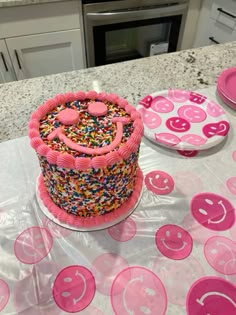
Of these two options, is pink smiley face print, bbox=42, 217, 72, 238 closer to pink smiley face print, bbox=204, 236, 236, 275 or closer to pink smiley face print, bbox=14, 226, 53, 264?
pink smiley face print, bbox=14, 226, 53, 264

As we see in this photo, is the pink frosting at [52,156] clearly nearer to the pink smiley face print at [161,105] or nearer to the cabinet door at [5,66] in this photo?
the pink smiley face print at [161,105]

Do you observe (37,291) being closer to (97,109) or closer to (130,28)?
(97,109)

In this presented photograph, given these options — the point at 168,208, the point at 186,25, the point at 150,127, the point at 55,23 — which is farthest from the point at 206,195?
the point at 186,25

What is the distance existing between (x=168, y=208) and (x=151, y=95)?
0.37 meters

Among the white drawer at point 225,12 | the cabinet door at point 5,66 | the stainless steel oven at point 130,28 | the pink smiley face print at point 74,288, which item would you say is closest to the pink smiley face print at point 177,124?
the pink smiley face print at point 74,288

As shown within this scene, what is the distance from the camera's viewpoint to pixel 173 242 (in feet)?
1.70

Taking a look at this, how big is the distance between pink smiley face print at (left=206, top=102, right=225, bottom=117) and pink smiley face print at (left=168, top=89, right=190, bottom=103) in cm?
7

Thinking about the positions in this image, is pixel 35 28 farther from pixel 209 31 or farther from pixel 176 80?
pixel 209 31

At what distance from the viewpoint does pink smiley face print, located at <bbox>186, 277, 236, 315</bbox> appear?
1.40 feet

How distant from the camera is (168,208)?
0.57 meters

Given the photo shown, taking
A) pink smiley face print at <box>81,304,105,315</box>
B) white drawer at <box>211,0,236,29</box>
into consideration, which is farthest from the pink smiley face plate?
white drawer at <box>211,0,236,29</box>

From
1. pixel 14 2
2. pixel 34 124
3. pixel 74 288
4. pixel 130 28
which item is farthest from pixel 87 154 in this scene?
pixel 130 28

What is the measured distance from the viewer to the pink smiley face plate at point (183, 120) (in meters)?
0.69

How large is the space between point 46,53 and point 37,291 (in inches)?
52.7
